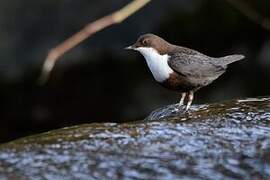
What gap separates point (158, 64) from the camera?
449 cm

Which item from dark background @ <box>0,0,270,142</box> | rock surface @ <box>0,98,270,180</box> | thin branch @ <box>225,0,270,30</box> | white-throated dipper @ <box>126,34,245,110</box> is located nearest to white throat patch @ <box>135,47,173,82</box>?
white-throated dipper @ <box>126,34,245,110</box>

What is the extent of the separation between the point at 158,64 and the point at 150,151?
1.44m

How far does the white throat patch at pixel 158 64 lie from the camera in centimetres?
443

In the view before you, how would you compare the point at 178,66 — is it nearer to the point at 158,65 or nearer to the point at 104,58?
the point at 158,65

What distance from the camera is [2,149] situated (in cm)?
311

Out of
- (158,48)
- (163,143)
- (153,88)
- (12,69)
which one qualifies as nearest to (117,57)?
(153,88)

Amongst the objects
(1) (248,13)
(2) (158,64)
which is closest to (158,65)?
(2) (158,64)

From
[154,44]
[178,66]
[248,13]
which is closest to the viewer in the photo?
[248,13]

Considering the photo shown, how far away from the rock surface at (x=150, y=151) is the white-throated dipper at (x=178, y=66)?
743mm

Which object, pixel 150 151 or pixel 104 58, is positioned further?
pixel 104 58

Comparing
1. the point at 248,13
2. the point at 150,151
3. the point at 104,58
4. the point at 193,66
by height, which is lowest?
the point at 150,151

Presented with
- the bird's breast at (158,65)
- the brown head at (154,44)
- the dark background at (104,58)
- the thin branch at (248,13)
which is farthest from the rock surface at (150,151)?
the dark background at (104,58)

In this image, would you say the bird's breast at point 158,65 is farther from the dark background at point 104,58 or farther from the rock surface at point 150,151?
the dark background at point 104,58

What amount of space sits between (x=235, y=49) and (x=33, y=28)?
73.4 inches
